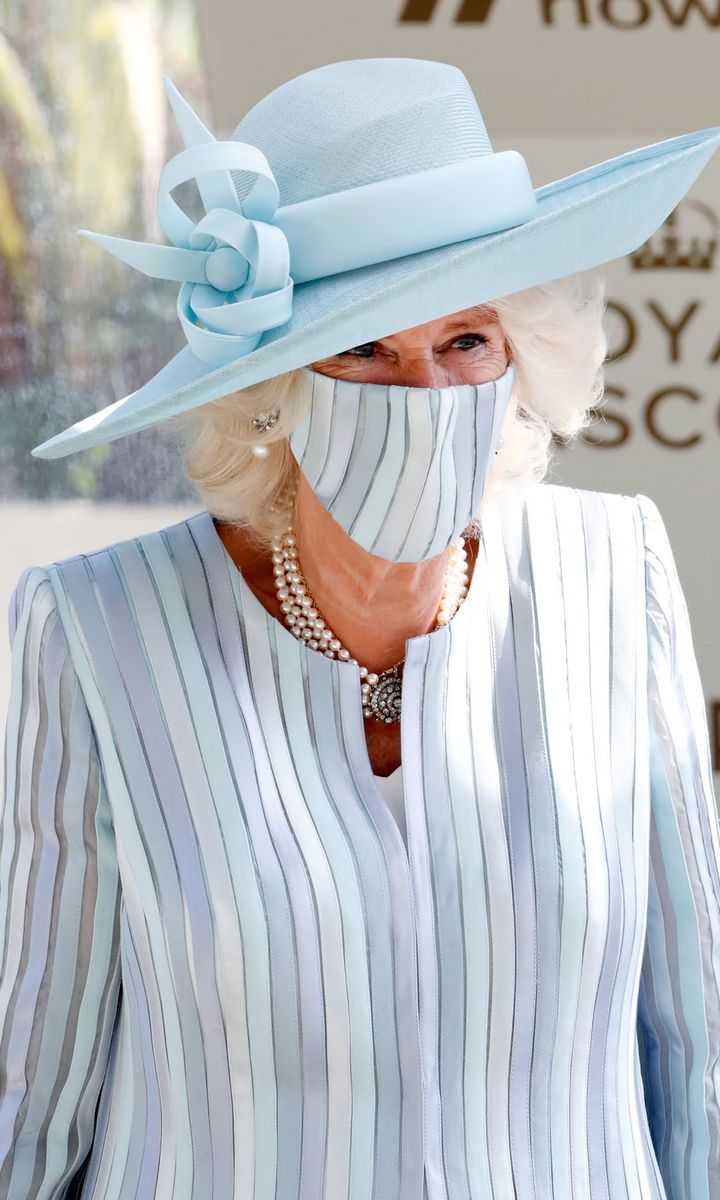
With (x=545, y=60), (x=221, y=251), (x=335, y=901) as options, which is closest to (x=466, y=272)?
(x=221, y=251)

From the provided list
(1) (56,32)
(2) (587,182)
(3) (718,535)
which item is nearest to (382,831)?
(2) (587,182)

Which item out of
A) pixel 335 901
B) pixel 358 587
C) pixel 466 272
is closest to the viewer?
pixel 466 272

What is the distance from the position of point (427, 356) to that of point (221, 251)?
0.61ft

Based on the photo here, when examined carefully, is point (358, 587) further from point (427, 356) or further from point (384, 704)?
point (427, 356)

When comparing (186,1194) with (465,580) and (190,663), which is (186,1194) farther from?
(465,580)

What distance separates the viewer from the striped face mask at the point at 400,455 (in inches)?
45.2

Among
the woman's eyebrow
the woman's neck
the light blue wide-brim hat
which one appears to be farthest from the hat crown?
the woman's neck

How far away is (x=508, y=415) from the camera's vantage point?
4.42 feet

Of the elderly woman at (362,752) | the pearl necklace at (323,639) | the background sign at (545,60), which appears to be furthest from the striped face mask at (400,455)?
the background sign at (545,60)

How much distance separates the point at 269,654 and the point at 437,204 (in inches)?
17.0

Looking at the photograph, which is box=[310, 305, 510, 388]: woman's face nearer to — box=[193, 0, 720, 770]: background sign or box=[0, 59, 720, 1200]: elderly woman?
box=[0, 59, 720, 1200]: elderly woman

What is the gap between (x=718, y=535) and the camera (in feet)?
6.91

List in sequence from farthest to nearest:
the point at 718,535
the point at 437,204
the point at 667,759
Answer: the point at 718,535
the point at 667,759
the point at 437,204

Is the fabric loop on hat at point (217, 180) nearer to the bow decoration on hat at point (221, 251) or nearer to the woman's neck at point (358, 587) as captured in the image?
the bow decoration on hat at point (221, 251)
